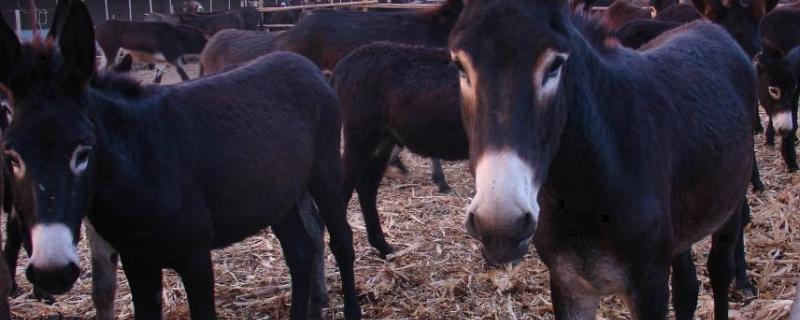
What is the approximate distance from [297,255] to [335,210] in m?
0.33

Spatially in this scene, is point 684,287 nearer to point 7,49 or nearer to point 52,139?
point 52,139

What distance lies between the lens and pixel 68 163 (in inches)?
88.5

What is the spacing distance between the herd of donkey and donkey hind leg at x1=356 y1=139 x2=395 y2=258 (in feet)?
3.01

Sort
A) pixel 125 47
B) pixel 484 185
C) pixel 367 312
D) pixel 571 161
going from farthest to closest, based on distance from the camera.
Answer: pixel 125 47
pixel 367 312
pixel 571 161
pixel 484 185

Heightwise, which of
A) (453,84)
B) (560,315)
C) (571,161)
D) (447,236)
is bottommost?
(447,236)

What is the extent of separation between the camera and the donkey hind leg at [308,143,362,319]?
12.3 feet

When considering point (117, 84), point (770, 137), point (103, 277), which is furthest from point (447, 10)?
point (770, 137)

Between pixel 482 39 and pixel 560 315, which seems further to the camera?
pixel 560 315

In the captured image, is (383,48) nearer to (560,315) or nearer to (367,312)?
(367,312)

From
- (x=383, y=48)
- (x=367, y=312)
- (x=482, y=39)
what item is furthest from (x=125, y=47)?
(x=482, y=39)

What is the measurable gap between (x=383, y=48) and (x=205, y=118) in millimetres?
2333

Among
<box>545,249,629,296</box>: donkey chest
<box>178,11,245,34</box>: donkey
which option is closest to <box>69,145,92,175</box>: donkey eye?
<box>545,249,629,296</box>: donkey chest

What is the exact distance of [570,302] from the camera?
8.38ft

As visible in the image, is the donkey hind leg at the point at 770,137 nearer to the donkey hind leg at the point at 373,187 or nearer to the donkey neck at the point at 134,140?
the donkey hind leg at the point at 373,187
